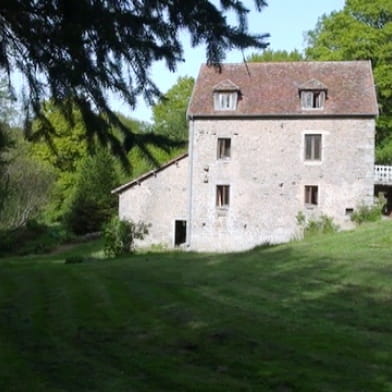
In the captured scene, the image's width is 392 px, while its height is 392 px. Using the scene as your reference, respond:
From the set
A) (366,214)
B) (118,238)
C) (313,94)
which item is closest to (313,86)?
(313,94)

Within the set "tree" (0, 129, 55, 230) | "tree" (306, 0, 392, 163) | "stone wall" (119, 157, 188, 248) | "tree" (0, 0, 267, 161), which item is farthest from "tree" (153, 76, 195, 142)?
"tree" (0, 0, 267, 161)

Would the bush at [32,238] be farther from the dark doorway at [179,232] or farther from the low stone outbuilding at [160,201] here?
the dark doorway at [179,232]

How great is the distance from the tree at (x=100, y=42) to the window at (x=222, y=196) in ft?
90.9

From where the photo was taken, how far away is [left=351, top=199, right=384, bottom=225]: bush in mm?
31914

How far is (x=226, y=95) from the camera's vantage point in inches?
1330

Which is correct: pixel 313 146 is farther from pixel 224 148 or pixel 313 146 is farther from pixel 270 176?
pixel 224 148

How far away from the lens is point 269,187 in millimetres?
33531

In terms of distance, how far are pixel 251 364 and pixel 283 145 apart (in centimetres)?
2598

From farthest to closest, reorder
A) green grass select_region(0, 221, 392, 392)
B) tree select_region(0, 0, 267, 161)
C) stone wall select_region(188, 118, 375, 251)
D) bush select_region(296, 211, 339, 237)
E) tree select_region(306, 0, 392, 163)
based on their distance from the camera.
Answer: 1. tree select_region(306, 0, 392, 163)
2. stone wall select_region(188, 118, 375, 251)
3. bush select_region(296, 211, 339, 237)
4. green grass select_region(0, 221, 392, 392)
5. tree select_region(0, 0, 267, 161)

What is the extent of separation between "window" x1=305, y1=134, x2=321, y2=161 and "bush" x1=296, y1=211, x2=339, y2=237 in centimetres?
267

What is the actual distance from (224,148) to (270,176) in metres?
2.56

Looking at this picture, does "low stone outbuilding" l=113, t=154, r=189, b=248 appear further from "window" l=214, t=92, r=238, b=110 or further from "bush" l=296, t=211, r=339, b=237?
"bush" l=296, t=211, r=339, b=237

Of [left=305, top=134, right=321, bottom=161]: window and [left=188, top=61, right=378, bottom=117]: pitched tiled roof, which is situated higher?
[left=188, top=61, right=378, bottom=117]: pitched tiled roof

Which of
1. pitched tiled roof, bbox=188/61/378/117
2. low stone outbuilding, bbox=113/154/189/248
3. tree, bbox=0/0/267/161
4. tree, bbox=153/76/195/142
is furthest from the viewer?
tree, bbox=153/76/195/142
